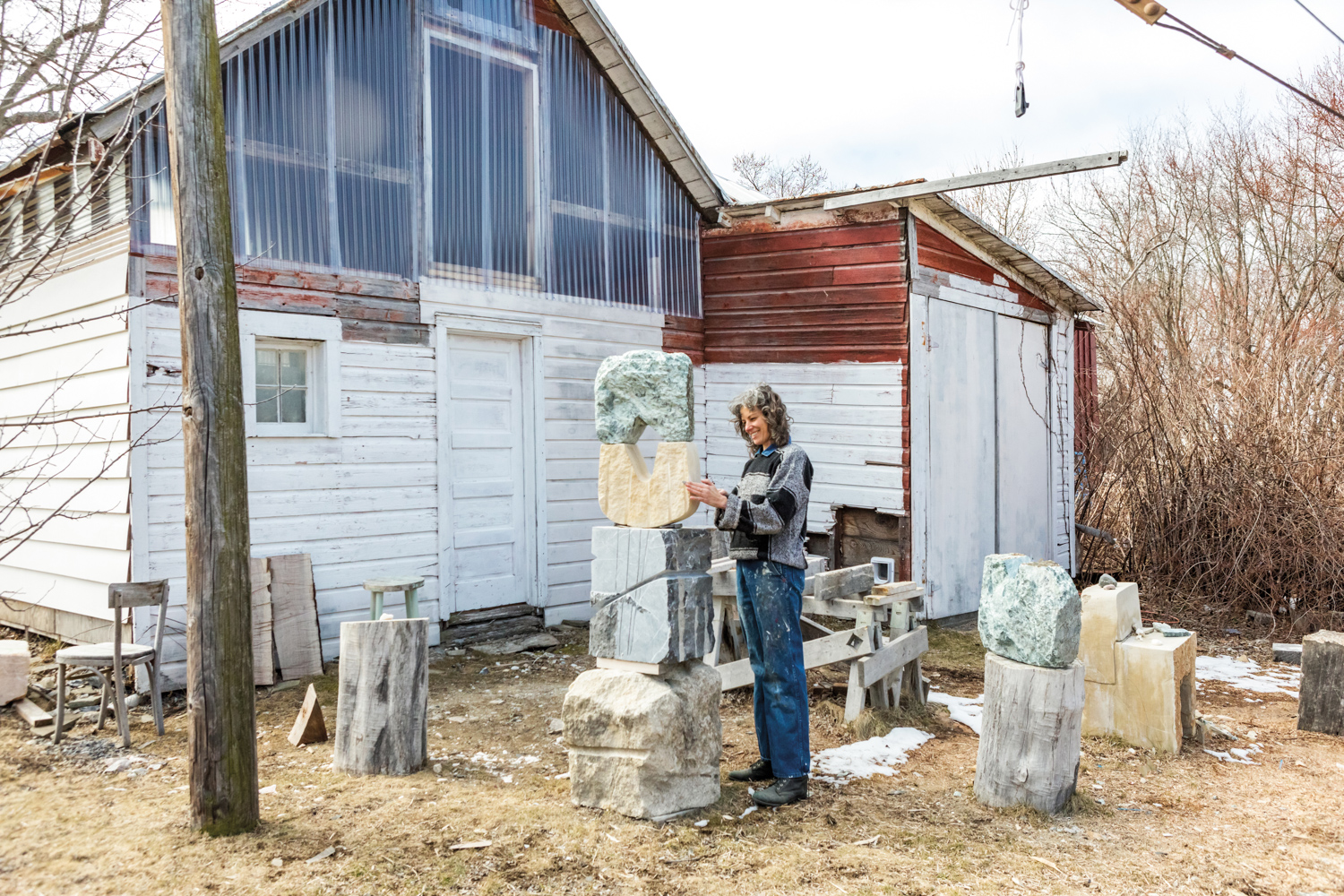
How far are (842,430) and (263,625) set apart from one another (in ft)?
17.1

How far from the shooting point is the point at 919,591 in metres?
6.48

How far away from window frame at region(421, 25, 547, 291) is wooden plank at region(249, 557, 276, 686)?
2.70m

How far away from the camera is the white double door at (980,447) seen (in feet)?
29.8

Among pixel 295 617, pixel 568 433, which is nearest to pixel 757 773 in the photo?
pixel 295 617

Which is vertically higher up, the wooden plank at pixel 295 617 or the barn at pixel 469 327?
the barn at pixel 469 327

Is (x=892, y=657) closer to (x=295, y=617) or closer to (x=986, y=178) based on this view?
(x=986, y=178)

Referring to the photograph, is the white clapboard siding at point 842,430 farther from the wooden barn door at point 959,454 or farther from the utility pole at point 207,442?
→ the utility pole at point 207,442

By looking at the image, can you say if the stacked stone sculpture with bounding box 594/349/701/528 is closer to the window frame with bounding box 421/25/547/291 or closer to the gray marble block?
the gray marble block

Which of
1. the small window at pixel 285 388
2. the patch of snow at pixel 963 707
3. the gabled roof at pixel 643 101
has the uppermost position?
the gabled roof at pixel 643 101

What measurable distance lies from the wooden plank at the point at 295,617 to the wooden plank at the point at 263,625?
0.04 metres

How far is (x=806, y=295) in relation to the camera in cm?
934

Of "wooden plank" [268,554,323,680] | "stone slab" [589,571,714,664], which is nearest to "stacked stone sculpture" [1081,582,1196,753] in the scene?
"stone slab" [589,571,714,664]

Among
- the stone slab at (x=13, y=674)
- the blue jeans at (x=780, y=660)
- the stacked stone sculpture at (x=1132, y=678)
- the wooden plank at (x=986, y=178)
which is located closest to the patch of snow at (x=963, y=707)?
the stacked stone sculpture at (x=1132, y=678)

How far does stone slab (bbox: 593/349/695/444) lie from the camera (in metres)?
4.52
